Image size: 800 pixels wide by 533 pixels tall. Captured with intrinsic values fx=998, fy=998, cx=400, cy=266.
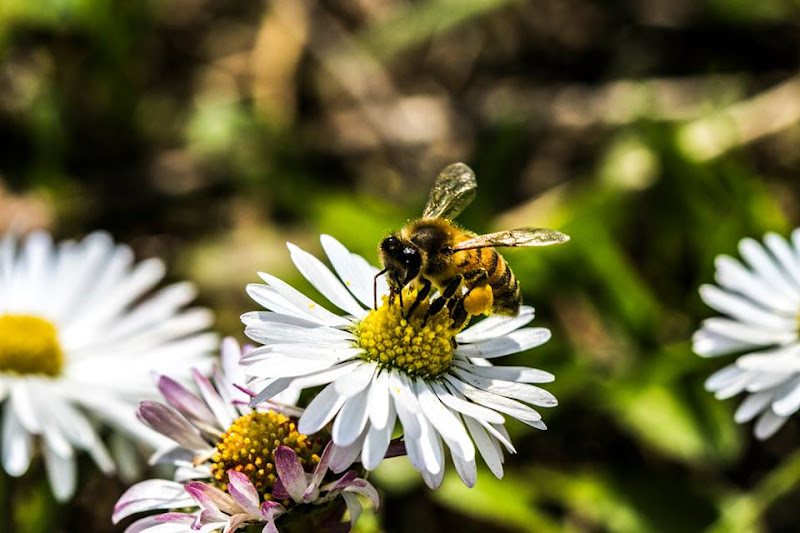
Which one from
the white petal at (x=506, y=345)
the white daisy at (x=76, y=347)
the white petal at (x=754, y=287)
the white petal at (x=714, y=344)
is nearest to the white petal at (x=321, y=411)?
the white petal at (x=506, y=345)

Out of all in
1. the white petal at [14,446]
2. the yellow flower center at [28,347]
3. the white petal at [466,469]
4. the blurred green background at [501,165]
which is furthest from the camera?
the blurred green background at [501,165]

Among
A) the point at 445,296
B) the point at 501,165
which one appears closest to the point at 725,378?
the point at 445,296

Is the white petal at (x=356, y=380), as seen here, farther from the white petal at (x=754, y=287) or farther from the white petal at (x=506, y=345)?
the white petal at (x=754, y=287)

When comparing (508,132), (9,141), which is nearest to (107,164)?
(9,141)

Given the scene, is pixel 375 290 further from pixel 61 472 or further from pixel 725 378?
pixel 61 472

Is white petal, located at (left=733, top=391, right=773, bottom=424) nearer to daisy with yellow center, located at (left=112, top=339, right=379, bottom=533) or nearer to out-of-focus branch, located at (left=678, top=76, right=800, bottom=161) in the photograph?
daisy with yellow center, located at (left=112, top=339, right=379, bottom=533)

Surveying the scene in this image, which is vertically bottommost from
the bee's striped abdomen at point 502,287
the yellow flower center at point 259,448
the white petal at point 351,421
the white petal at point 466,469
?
the white petal at point 466,469

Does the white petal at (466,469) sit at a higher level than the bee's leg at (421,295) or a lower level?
lower
